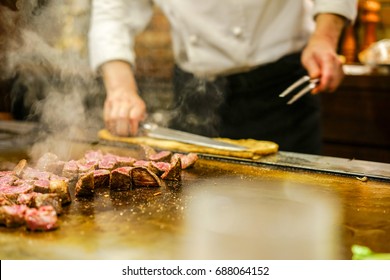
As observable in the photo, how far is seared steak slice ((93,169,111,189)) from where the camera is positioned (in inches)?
68.9

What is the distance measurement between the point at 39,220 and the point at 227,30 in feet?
5.55

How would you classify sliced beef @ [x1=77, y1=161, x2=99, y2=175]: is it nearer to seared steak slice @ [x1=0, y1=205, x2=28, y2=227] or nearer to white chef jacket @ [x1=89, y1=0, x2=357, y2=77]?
seared steak slice @ [x1=0, y1=205, x2=28, y2=227]

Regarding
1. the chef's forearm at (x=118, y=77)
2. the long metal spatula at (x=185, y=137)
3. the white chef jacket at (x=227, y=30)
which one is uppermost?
the white chef jacket at (x=227, y=30)

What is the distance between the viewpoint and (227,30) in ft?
8.91

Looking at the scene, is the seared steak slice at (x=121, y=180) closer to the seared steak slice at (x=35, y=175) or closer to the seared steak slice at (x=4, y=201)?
the seared steak slice at (x=35, y=175)

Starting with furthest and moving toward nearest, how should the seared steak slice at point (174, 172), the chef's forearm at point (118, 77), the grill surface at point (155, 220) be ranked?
1. the chef's forearm at point (118, 77)
2. the seared steak slice at point (174, 172)
3. the grill surface at point (155, 220)

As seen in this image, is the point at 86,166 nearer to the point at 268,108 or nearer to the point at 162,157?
the point at 162,157

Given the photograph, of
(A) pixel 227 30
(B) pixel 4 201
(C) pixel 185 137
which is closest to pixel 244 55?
(A) pixel 227 30

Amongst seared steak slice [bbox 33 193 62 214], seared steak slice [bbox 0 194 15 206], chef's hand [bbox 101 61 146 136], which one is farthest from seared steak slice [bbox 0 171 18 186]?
chef's hand [bbox 101 61 146 136]

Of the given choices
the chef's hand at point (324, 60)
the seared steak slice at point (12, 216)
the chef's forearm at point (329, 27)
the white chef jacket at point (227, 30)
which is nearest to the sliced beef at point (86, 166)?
the seared steak slice at point (12, 216)

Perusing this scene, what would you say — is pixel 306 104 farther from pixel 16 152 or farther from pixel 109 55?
pixel 16 152

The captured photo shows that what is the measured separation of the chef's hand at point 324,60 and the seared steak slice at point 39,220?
1.38m

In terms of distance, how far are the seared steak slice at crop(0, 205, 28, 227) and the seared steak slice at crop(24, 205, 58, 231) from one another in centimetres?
3

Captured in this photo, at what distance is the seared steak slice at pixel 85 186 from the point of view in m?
1.64
